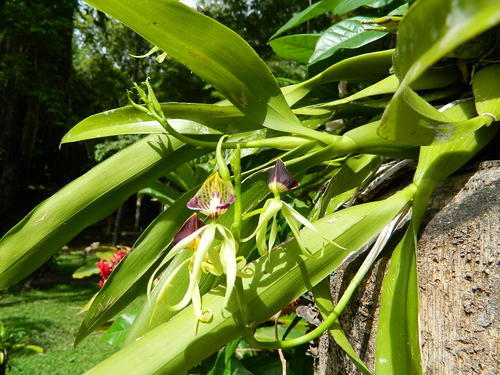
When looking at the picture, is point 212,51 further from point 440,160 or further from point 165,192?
point 165,192

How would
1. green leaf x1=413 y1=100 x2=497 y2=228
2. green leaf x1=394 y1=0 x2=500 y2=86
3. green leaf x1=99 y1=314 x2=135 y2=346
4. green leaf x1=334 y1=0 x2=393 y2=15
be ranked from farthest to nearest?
1. green leaf x1=99 y1=314 x2=135 y2=346
2. green leaf x1=334 y1=0 x2=393 y2=15
3. green leaf x1=413 y1=100 x2=497 y2=228
4. green leaf x1=394 y1=0 x2=500 y2=86

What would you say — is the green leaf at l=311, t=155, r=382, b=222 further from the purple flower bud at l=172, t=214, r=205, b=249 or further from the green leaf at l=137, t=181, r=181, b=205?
the green leaf at l=137, t=181, r=181, b=205

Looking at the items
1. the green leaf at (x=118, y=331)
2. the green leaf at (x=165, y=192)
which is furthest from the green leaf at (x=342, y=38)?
the green leaf at (x=118, y=331)

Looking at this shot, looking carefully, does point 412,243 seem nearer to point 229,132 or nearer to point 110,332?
point 229,132

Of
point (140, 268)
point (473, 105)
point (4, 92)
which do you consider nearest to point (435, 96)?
point (473, 105)

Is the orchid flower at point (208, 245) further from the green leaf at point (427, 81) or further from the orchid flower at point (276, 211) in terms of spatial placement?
the green leaf at point (427, 81)

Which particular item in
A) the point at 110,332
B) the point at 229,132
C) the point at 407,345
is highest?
the point at 229,132

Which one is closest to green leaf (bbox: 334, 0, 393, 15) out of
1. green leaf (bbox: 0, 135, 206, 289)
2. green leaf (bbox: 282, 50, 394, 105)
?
green leaf (bbox: 282, 50, 394, 105)
